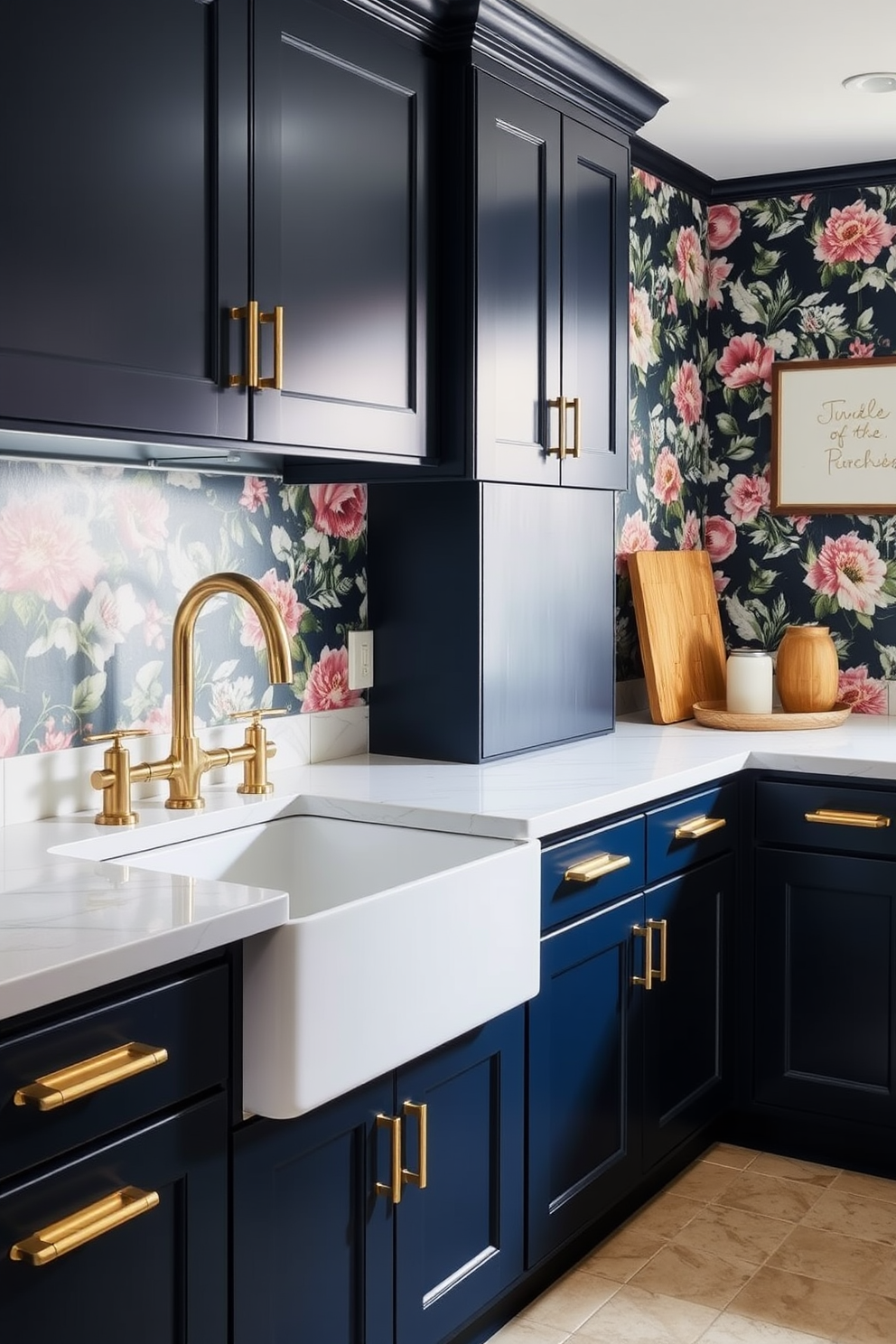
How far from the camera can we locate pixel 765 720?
3471mm

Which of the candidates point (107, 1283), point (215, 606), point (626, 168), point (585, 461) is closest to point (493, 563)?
point (585, 461)

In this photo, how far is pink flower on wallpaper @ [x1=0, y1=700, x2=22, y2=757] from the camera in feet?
7.17

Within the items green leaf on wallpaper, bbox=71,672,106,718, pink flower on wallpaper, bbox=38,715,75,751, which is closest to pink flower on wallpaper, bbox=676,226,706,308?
green leaf on wallpaper, bbox=71,672,106,718

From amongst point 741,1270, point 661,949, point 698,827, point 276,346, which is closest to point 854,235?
point 698,827

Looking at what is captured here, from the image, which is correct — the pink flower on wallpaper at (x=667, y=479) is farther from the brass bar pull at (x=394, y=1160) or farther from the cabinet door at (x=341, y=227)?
the brass bar pull at (x=394, y=1160)

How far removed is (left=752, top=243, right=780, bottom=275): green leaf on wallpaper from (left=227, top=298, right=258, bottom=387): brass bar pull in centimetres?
219

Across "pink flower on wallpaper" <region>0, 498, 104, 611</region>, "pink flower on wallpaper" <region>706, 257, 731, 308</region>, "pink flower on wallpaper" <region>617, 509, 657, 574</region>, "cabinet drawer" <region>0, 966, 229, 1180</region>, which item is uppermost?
"pink flower on wallpaper" <region>706, 257, 731, 308</region>

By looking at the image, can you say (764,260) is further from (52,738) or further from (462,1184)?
(462,1184)

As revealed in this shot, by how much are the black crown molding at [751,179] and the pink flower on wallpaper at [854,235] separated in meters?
0.07

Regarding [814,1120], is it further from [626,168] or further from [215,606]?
[626,168]

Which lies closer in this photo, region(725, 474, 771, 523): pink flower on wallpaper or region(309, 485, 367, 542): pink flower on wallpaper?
region(309, 485, 367, 542): pink flower on wallpaper

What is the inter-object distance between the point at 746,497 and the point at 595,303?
1.15 m

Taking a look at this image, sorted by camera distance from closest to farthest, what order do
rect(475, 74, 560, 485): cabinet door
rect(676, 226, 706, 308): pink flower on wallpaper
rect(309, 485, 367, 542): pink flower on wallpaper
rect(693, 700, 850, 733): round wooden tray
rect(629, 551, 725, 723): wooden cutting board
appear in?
rect(475, 74, 560, 485): cabinet door, rect(309, 485, 367, 542): pink flower on wallpaper, rect(693, 700, 850, 733): round wooden tray, rect(629, 551, 725, 723): wooden cutting board, rect(676, 226, 706, 308): pink flower on wallpaper

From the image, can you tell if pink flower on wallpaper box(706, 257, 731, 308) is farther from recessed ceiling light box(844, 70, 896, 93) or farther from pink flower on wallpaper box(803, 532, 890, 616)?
recessed ceiling light box(844, 70, 896, 93)
